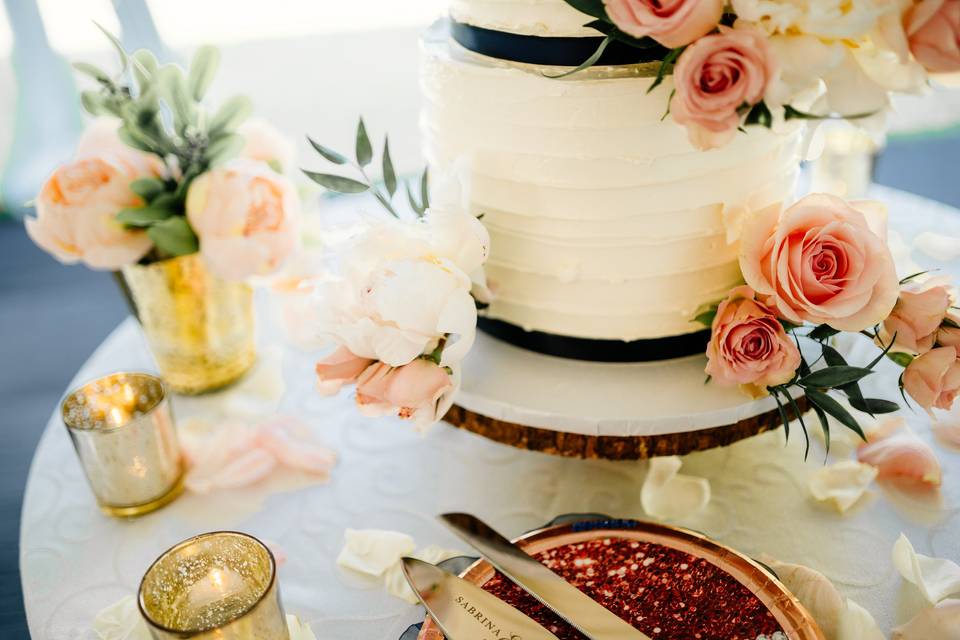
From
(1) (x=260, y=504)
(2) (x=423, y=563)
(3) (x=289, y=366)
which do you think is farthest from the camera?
(3) (x=289, y=366)

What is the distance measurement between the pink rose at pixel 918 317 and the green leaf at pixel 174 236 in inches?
38.9

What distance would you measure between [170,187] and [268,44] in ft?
8.92

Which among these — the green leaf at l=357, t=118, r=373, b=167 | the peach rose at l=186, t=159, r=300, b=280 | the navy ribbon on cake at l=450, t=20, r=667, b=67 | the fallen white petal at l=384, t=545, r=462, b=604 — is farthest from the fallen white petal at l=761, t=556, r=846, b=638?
the peach rose at l=186, t=159, r=300, b=280

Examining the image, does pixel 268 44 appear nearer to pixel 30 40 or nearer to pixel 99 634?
pixel 30 40

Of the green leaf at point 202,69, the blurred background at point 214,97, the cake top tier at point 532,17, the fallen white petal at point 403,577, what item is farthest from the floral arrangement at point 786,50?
the blurred background at point 214,97

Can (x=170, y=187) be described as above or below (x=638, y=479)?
above

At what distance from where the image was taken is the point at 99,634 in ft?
3.11

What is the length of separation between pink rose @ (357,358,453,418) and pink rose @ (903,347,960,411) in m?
0.55

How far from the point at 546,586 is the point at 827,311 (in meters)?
0.42

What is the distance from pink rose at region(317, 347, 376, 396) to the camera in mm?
1003

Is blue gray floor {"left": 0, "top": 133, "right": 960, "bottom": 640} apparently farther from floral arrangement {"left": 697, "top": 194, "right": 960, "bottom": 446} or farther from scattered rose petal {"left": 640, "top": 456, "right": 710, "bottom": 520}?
floral arrangement {"left": 697, "top": 194, "right": 960, "bottom": 446}

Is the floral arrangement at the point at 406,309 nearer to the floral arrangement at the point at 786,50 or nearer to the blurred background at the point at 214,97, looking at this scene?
the floral arrangement at the point at 786,50

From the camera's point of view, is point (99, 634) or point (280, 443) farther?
point (280, 443)

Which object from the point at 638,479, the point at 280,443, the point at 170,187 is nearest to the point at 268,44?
the point at 170,187
